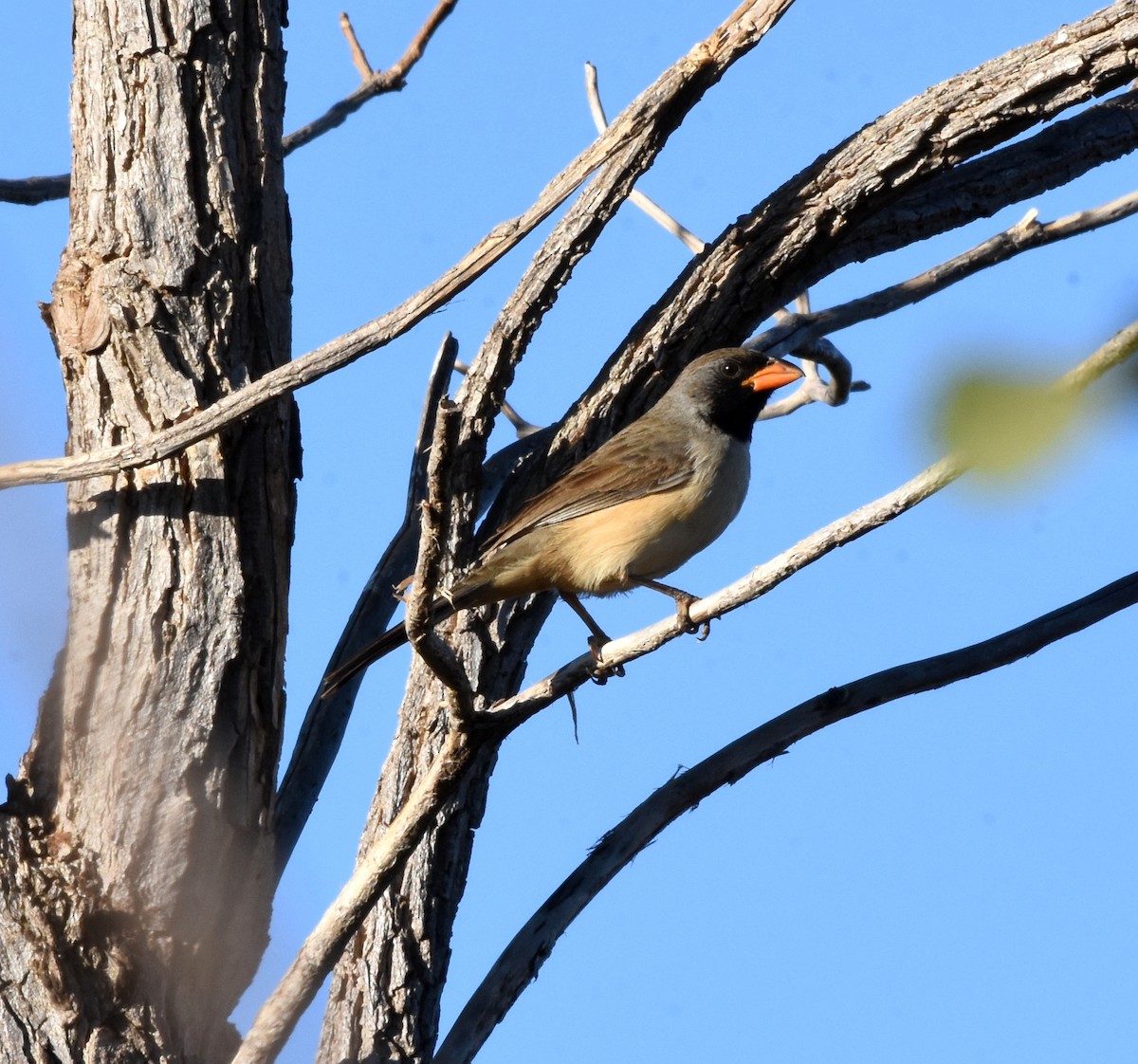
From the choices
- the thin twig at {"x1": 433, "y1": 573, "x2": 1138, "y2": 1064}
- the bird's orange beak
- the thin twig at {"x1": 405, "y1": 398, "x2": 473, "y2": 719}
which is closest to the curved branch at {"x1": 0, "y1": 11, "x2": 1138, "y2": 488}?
the bird's orange beak

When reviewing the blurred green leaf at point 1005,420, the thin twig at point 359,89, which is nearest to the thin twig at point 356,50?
the thin twig at point 359,89

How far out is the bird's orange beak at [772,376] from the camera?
293 inches

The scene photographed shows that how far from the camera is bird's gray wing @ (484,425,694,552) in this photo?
6.33 m

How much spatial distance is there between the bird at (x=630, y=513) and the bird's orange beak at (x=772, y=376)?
0.09 m

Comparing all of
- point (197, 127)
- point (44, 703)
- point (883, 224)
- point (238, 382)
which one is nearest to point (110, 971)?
point (44, 703)

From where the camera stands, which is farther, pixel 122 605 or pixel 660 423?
pixel 660 423

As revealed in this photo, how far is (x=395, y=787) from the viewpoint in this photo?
19.3ft

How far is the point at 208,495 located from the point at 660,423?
2420 millimetres

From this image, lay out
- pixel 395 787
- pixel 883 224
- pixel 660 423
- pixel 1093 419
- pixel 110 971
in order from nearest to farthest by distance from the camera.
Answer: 1. pixel 1093 419
2. pixel 110 971
3. pixel 395 787
4. pixel 883 224
5. pixel 660 423

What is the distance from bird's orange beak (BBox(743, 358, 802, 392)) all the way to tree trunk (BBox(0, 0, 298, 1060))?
2.59 m

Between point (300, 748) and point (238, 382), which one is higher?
point (238, 382)

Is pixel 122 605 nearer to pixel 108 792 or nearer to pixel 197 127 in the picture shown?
→ pixel 108 792

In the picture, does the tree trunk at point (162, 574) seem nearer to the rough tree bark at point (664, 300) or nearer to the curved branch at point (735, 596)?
the rough tree bark at point (664, 300)

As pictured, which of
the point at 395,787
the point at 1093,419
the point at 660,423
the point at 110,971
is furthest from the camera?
the point at 660,423
